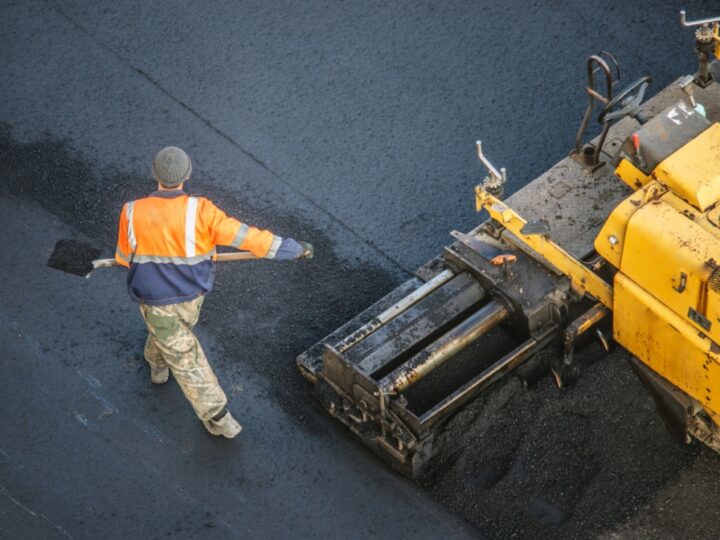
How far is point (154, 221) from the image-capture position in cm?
650

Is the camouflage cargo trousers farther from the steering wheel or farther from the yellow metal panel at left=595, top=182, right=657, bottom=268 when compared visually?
the steering wheel

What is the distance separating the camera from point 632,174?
6.80 m

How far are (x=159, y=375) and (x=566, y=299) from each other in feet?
7.79

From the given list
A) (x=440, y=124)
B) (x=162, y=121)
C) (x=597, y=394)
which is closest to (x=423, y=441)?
(x=597, y=394)

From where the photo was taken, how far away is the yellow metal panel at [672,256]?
6.11m

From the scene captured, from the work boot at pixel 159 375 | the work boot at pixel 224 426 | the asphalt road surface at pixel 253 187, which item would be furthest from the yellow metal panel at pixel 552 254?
the work boot at pixel 159 375

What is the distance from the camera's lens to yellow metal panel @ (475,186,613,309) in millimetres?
6902

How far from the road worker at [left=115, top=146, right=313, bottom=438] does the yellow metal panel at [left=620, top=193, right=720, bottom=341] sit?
171cm

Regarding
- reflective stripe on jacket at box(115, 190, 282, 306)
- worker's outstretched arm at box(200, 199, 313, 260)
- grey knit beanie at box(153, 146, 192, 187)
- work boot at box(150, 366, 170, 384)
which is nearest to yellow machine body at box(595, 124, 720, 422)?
worker's outstretched arm at box(200, 199, 313, 260)

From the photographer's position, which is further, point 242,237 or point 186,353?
point 186,353

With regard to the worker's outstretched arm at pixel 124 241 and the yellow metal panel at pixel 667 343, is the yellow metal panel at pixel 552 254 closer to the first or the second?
the yellow metal panel at pixel 667 343

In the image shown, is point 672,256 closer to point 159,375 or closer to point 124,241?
point 124,241

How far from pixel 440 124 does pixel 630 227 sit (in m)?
2.65

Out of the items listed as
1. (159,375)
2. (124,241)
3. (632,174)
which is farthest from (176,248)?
(632,174)
